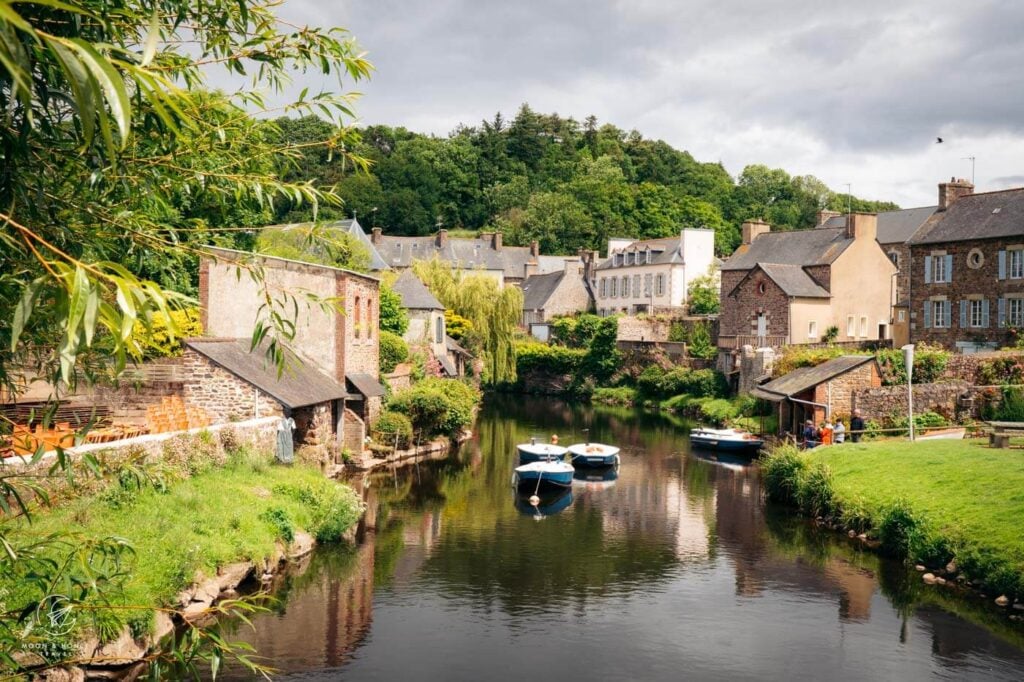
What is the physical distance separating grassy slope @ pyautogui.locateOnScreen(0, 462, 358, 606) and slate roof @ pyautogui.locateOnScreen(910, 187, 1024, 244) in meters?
31.6

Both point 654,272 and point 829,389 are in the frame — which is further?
point 654,272

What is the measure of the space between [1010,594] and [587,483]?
14066 millimetres

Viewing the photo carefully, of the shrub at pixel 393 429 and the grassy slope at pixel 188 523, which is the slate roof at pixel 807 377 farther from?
the grassy slope at pixel 188 523

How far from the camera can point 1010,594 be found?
1499 centimetres

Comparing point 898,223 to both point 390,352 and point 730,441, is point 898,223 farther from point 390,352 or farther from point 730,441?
point 390,352

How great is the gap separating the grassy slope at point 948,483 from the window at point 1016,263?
16636 millimetres

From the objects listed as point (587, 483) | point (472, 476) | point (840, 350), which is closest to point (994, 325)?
point (840, 350)

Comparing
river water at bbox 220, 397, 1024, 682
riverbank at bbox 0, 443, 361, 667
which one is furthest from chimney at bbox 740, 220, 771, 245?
riverbank at bbox 0, 443, 361, 667

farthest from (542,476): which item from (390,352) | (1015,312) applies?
(1015,312)

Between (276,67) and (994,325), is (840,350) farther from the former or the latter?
(276,67)

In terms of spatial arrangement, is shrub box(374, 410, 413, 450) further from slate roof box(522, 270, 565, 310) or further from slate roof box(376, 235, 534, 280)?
slate roof box(376, 235, 534, 280)

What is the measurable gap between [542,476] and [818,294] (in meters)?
27.6

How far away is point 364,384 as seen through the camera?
2864 cm

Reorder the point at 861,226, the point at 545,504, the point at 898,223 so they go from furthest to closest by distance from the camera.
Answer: the point at 898,223 < the point at 861,226 < the point at 545,504
